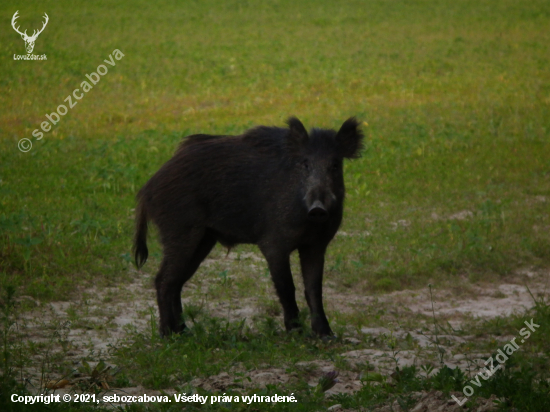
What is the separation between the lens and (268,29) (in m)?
30.4

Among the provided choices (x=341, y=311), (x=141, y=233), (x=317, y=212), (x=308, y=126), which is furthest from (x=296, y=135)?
(x=308, y=126)

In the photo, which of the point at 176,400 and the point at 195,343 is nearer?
the point at 176,400

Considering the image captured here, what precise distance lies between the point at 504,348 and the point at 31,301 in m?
4.45

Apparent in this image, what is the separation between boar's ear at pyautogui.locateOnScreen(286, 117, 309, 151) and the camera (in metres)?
6.27

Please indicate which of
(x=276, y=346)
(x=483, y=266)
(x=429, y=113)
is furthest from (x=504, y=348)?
(x=429, y=113)

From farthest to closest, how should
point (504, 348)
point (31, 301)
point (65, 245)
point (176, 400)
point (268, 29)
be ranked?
point (268, 29), point (65, 245), point (31, 301), point (504, 348), point (176, 400)

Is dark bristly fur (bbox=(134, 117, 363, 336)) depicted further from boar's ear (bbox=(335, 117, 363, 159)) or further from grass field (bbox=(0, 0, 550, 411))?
grass field (bbox=(0, 0, 550, 411))

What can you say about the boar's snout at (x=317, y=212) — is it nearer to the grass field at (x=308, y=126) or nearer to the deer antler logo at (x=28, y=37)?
the grass field at (x=308, y=126)

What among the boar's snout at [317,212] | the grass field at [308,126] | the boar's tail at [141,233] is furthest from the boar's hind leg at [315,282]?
the boar's tail at [141,233]

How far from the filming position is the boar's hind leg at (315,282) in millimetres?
6129

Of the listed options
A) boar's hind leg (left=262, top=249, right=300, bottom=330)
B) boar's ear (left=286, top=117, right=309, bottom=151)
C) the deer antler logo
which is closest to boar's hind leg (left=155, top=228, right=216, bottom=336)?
boar's hind leg (left=262, top=249, right=300, bottom=330)

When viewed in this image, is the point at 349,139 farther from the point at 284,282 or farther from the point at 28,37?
the point at 28,37

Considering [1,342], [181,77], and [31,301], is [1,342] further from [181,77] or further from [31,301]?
[181,77]

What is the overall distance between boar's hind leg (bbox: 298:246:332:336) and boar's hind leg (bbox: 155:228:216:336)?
1014 mm
